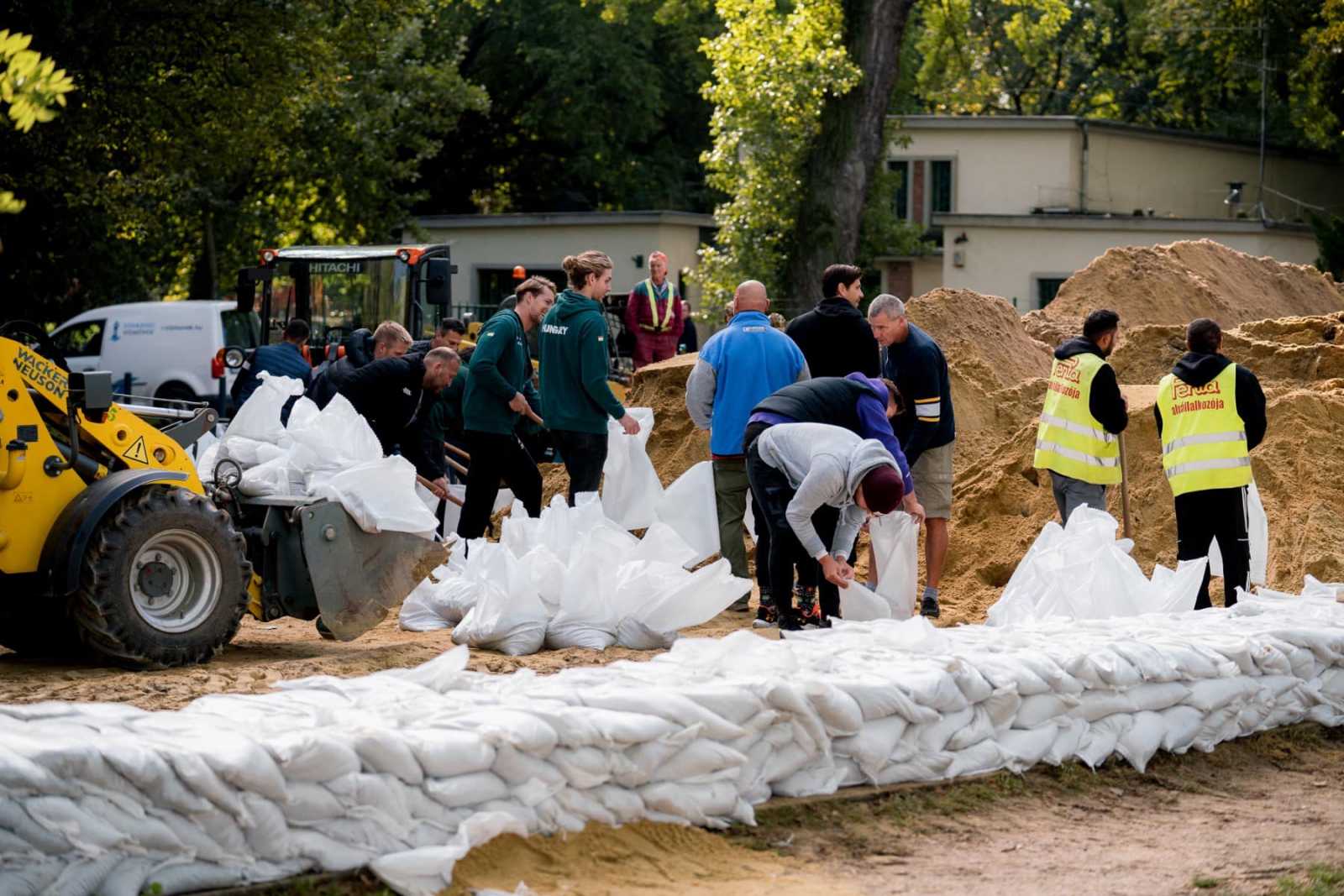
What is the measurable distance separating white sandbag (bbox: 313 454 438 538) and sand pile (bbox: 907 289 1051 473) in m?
4.83

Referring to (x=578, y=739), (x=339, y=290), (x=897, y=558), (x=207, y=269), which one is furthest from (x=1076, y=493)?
(x=207, y=269)

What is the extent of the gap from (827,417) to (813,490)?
2.58ft

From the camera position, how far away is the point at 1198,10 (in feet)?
112

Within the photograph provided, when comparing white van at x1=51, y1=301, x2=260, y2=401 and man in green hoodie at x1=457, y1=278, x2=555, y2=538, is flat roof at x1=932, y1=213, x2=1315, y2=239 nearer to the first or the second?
white van at x1=51, y1=301, x2=260, y2=401

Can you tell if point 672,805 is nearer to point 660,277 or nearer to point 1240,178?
point 660,277

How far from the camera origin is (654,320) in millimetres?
15953

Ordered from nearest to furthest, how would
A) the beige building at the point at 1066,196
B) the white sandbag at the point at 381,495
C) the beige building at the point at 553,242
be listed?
the white sandbag at the point at 381,495 → the beige building at the point at 1066,196 → the beige building at the point at 553,242

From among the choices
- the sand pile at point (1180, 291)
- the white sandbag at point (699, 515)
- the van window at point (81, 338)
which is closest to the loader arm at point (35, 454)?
the white sandbag at point (699, 515)

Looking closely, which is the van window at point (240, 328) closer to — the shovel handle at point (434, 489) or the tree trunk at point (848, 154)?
the tree trunk at point (848, 154)

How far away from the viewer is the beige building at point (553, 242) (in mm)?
31438

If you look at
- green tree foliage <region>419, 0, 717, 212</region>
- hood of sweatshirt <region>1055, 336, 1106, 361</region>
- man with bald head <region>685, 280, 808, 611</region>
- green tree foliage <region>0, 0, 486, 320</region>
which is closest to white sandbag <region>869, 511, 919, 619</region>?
man with bald head <region>685, 280, 808, 611</region>

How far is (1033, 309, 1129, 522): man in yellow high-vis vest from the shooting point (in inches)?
371

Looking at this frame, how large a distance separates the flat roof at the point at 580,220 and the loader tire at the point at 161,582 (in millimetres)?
23211

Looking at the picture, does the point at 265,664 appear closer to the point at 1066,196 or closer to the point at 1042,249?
the point at 1042,249
